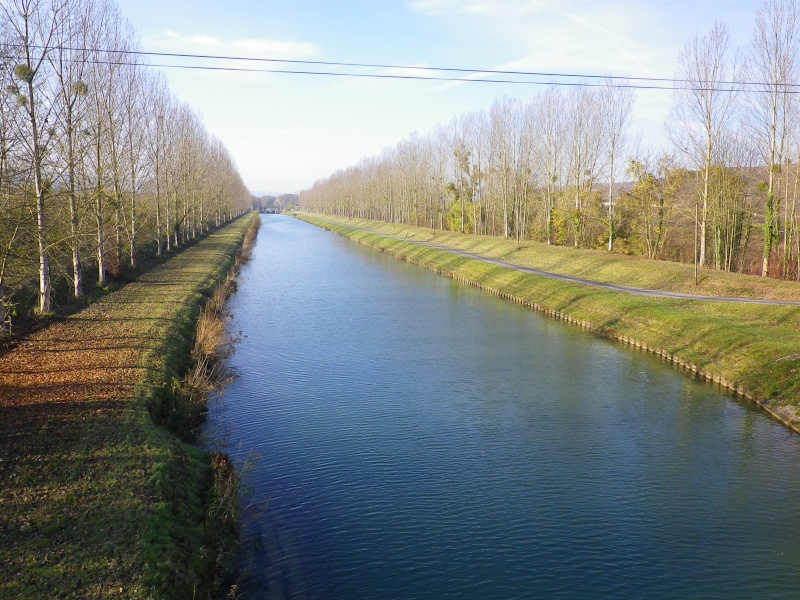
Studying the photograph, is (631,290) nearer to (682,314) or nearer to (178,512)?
(682,314)

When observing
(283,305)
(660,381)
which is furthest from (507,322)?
(283,305)

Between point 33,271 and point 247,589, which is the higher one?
point 33,271

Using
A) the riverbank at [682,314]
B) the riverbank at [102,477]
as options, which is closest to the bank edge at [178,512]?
the riverbank at [102,477]

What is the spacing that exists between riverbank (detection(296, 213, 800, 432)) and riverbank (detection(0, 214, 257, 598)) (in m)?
15.1

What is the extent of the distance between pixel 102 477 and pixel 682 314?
22.4 metres

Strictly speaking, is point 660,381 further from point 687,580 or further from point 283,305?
point 283,305

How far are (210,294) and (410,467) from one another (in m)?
18.8

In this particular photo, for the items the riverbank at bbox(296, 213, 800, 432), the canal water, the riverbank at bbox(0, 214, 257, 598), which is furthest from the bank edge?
the riverbank at bbox(296, 213, 800, 432)

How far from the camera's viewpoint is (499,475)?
12609mm

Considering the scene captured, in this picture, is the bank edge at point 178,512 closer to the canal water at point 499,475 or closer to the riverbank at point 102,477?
the riverbank at point 102,477

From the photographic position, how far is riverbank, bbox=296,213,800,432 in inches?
715

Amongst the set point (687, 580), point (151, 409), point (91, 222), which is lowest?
point (687, 580)

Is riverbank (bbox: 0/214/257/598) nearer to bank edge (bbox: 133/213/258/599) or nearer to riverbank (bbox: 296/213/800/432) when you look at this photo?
bank edge (bbox: 133/213/258/599)

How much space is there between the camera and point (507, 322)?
28.9 m
